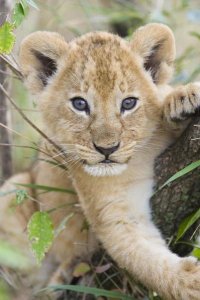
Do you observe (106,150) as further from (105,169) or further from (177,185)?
(177,185)

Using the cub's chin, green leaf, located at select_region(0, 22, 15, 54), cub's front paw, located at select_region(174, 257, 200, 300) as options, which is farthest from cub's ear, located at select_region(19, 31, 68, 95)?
cub's front paw, located at select_region(174, 257, 200, 300)

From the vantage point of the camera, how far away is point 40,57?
372cm

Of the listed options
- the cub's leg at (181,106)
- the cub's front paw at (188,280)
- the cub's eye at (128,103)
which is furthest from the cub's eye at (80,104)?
the cub's front paw at (188,280)

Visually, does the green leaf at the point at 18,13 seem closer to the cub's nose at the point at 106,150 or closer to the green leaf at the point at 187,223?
the cub's nose at the point at 106,150

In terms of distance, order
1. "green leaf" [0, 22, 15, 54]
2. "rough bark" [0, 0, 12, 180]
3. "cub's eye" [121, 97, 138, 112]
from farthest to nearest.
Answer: "rough bark" [0, 0, 12, 180]
"cub's eye" [121, 97, 138, 112]
"green leaf" [0, 22, 15, 54]

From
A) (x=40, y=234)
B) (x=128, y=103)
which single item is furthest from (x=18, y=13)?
(x=40, y=234)

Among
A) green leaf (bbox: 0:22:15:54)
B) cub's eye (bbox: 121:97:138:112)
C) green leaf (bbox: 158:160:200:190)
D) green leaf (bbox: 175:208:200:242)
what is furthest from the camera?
cub's eye (bbox: 121:97:138:112)

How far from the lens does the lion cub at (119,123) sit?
3.29 m

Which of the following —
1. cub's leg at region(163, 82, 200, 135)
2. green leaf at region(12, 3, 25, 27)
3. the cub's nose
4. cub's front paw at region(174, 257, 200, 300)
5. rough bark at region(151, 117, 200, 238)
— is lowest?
cub's front paw at region(174, 257, 200, 300)

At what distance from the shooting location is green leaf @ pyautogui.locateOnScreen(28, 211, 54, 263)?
3.22 metres

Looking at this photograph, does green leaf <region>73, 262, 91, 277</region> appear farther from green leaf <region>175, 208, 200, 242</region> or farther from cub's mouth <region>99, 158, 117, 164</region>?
cub's mouth <region>99, 158, 117, 164</region>

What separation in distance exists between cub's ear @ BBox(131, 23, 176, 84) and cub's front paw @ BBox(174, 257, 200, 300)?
1.02m

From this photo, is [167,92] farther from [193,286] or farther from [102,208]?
[193,286]

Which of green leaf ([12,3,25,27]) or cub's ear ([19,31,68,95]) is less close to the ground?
green leaf ([12,3,25,27])
